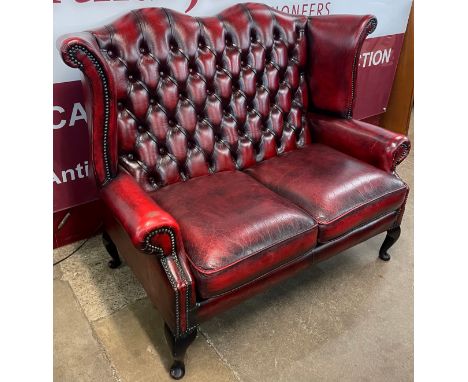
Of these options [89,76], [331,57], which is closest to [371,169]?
[331,57]

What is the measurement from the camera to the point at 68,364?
167cm

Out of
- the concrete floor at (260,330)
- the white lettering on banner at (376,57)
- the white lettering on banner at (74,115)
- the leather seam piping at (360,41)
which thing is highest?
the leather seam piping at (360,41)

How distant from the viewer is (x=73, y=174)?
216cm

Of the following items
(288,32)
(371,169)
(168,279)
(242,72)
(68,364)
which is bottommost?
(68,364)

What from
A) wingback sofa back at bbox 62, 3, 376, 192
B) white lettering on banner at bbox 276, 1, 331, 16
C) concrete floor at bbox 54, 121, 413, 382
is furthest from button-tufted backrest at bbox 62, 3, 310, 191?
concrete floor at bbox 54, 121, 413, 382

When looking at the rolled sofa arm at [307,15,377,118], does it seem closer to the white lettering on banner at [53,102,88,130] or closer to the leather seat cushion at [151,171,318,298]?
the leather seat cushion at [151,171,318,298]

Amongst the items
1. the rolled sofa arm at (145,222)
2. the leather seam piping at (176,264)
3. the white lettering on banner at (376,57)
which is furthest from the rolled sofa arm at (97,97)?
the white lettering on banner at (376,57)

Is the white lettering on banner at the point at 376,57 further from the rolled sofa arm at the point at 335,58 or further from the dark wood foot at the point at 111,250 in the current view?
the dark wood foot at the point at 111,250

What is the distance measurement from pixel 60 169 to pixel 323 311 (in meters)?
1.43

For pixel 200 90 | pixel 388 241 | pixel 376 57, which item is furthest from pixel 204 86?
pixel 376 57

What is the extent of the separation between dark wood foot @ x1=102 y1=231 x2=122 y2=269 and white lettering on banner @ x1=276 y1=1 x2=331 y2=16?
163cm

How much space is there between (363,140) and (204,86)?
861mm

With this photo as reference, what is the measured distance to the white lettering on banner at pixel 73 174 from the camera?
213 centimetres

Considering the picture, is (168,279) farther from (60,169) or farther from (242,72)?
(242,72)
